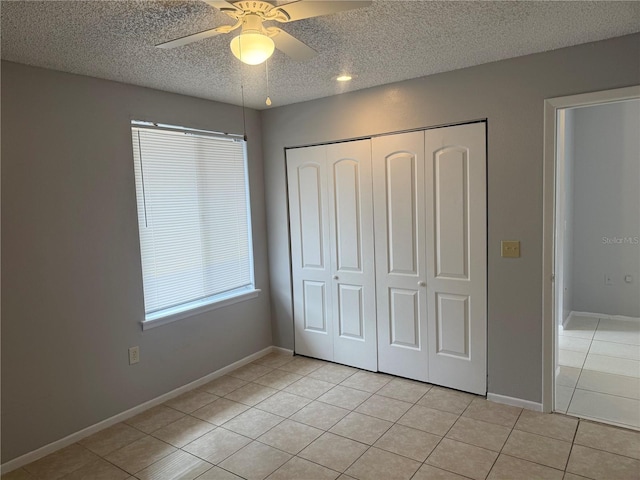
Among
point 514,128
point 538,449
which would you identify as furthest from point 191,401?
point 514,128

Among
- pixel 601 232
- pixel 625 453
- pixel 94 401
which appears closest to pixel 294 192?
pixel 94 401

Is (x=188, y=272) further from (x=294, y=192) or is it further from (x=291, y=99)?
(x=291, y=99)

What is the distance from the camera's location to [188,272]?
141 inches

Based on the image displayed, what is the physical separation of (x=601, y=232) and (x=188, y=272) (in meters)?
4.56

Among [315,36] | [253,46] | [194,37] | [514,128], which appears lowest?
[514,128]

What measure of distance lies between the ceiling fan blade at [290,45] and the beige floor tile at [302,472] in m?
2.23

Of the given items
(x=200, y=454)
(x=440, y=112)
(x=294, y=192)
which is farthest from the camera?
(x=294, y=192)

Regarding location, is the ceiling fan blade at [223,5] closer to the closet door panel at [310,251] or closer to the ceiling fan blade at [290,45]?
the ceiling fan blade at [290,45]

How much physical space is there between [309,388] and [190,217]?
1708 mm

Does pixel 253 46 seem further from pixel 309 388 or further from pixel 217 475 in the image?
pixel 309 388

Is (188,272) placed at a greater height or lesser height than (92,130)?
lesser

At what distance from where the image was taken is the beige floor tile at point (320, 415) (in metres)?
2.96

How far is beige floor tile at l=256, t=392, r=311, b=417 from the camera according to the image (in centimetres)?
315

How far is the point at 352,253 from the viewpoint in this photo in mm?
3785
